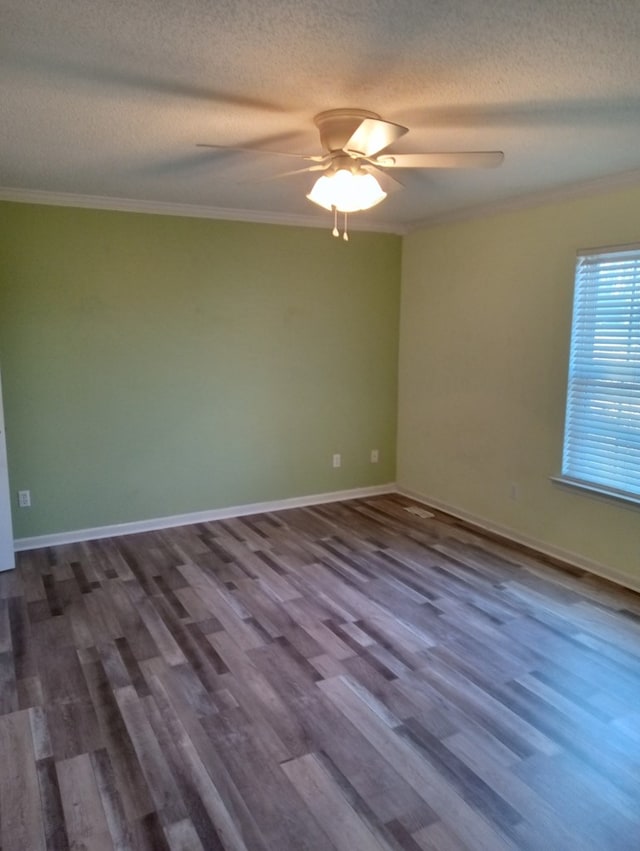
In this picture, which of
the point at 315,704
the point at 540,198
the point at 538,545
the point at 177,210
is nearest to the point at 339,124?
the point at 540,198

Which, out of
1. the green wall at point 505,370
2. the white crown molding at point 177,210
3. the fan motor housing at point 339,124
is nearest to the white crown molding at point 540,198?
the green wall at point 505,370

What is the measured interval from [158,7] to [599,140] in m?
2.09

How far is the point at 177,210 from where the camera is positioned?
166 inches

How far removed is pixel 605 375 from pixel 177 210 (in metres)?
3.16

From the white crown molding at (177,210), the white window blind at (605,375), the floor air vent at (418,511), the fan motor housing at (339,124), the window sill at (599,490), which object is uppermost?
the white crown molding at (177,210)

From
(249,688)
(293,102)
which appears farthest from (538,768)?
(293,102)

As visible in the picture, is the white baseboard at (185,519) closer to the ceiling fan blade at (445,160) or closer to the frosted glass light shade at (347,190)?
the frosted glass light shade at (347,190)

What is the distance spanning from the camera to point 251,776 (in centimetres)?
201

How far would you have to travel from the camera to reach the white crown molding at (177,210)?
378cm

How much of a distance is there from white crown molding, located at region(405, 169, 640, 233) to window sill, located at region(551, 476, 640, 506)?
180 centimetres

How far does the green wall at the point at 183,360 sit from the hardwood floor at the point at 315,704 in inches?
28.2

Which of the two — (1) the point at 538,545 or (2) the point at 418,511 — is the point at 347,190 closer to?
(1) the point at 538,545

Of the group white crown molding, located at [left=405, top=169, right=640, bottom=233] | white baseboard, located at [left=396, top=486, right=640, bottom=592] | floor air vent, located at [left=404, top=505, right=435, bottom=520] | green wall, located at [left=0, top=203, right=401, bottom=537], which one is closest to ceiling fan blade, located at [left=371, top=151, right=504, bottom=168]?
white crown molding, located at [left=405, top=169, right=640, bottom=233]

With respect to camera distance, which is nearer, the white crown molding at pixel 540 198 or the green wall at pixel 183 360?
the white crown molding at pixel 540 198
